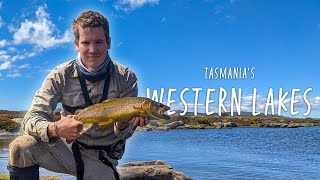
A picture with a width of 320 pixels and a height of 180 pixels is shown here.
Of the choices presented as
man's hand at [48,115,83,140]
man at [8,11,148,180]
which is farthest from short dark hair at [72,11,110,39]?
man's hand at [48,115,83,140]

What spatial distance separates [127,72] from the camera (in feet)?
23.2

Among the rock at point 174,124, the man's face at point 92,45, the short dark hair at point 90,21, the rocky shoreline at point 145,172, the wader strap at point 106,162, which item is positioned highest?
the rock at point 174,124

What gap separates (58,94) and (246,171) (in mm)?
28952

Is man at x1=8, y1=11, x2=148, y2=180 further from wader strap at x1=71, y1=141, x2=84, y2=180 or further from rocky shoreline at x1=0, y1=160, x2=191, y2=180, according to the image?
rocky shoreline at x1=0, y1=160, x2=191, y2=180

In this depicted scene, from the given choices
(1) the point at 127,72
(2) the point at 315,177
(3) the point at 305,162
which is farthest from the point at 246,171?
(1) the point at 127,72

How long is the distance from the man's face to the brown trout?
3.22 feet

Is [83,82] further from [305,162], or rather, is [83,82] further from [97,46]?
[305,162]

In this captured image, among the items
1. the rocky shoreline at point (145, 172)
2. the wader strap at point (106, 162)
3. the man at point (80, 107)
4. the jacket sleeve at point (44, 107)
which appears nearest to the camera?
the jacket sleeve at point (44, 107)

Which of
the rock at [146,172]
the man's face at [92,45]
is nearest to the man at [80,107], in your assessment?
the man's face at [92,45]

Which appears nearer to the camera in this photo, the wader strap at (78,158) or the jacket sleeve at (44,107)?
the jacket sleeve at (44,107)

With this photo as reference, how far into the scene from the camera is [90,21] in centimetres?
650

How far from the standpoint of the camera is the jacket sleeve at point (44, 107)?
6.00 metres

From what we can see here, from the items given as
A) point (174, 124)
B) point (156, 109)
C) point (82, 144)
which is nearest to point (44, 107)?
point (82, 144)

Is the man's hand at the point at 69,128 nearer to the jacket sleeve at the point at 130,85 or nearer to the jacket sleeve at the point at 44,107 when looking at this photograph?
the jacket sleeve at the point at 44,107
